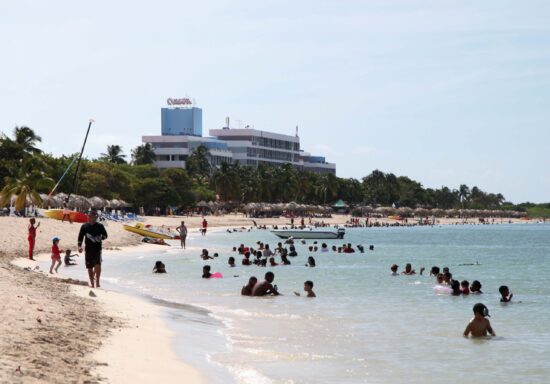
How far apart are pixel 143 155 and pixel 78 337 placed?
134425mm

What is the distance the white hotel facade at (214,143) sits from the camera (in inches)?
6230

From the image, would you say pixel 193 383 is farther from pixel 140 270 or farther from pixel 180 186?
pixel 180 186

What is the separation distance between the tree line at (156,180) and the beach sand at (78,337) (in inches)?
2072

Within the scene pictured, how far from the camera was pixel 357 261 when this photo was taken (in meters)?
47.8

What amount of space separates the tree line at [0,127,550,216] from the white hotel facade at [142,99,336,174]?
5.35 metres

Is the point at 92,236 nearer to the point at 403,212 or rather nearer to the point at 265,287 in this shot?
the point at 265,287

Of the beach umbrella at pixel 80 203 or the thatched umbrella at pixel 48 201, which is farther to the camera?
the beach umbrella at pixel 80 203

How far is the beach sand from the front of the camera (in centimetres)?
934

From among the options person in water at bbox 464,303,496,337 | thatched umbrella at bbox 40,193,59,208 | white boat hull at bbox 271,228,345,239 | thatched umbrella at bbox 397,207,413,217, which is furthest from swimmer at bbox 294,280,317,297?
thatched umbrella at bbox 397,207,413,217

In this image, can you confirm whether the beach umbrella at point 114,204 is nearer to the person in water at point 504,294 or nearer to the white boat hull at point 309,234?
the white boat hull at point 309,234

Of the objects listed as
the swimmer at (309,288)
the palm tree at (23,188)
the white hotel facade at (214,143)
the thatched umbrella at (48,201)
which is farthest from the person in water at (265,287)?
the white hotel facade at (214,143)

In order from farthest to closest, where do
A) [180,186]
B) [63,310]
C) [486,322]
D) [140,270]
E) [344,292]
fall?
[180,186] → [140,270] → [344,292] → [486,322] → [63,310]

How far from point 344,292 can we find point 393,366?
47.6ft

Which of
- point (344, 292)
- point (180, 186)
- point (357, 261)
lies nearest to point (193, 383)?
point (344, 292)
